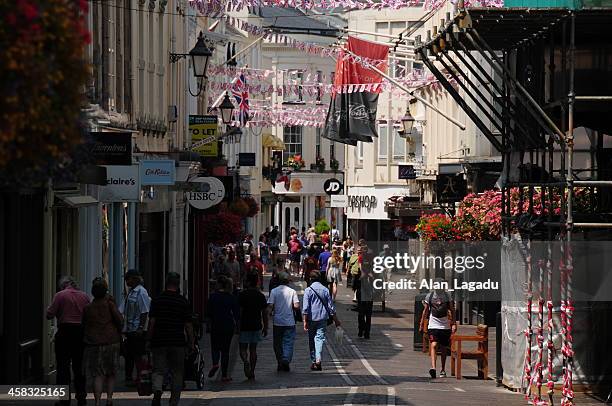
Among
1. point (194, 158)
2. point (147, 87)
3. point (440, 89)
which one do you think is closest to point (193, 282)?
point (194, 158)

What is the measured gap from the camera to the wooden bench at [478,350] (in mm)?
23781

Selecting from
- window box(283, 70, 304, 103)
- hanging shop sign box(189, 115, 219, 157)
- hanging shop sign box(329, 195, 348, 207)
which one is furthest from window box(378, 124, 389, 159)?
hanging shop sign box(189, 115, 219, 157)

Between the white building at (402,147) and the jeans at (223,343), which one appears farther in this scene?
the white building at (402,147)

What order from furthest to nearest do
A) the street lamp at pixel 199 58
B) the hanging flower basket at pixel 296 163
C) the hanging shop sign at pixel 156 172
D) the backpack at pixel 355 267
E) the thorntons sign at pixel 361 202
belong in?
the hanging flower basket at pixel 296 163 → the thorntons sign at pixel 361 202 → the backpack at pixel 355 267 → the street lamp at pixel 199 58 → the hanging shop sign at pixel 156 172

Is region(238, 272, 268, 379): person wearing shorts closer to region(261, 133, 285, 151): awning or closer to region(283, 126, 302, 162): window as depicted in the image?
region(261, 133, 285, 151): awning

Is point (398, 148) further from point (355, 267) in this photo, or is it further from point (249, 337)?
point (249, 337)

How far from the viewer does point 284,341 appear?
82.0 feet

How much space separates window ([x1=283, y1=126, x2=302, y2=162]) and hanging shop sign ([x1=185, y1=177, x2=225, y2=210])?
214 ft

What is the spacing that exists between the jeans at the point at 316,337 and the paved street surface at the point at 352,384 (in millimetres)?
312

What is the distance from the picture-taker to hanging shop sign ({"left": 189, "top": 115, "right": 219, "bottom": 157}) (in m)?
36.6

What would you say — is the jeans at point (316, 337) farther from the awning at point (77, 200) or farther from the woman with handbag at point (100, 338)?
the woman with handbag at point (100, 338)

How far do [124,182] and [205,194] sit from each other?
32.3 feet

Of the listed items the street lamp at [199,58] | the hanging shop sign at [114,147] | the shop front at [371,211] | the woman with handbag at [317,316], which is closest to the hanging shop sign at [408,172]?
the shop front at [371,211]

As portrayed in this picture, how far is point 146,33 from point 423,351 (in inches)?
351
